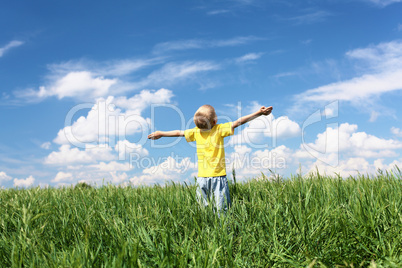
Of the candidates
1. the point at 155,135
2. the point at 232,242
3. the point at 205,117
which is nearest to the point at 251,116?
the point at 205,117

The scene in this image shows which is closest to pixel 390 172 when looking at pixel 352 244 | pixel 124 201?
pixel 352 244

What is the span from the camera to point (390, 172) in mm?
5246

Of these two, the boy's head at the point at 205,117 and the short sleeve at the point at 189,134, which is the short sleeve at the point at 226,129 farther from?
the short sleeve at the point at 189,134

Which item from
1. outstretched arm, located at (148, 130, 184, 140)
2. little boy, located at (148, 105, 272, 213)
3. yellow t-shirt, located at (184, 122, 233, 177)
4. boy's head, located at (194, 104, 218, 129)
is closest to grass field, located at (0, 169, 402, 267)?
little boy, located at (148, 105, 272, 213)

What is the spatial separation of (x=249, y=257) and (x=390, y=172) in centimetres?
368

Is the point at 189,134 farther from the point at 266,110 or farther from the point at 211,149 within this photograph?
the point at 266,110

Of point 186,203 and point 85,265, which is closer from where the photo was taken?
point 85,265

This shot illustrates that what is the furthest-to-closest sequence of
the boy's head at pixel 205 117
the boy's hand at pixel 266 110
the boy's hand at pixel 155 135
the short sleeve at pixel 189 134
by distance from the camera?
the boy's hand at pixel 155 135 → the short sleeve at pixel 189 134 → the boy's head at pixel 205 117 → the boy's hand at pixel 266 110

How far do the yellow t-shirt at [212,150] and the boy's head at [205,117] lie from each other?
0.09 metres

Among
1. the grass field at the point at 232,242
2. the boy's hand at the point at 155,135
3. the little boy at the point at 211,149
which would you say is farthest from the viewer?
the boy's hand at the point at 155,135

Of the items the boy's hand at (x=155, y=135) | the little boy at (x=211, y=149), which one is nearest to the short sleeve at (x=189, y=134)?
the little boy at (x=211, y=149)

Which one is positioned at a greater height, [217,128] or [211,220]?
[217,128]

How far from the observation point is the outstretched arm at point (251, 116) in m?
4.25

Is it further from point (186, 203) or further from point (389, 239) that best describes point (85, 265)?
point (389, 239)
